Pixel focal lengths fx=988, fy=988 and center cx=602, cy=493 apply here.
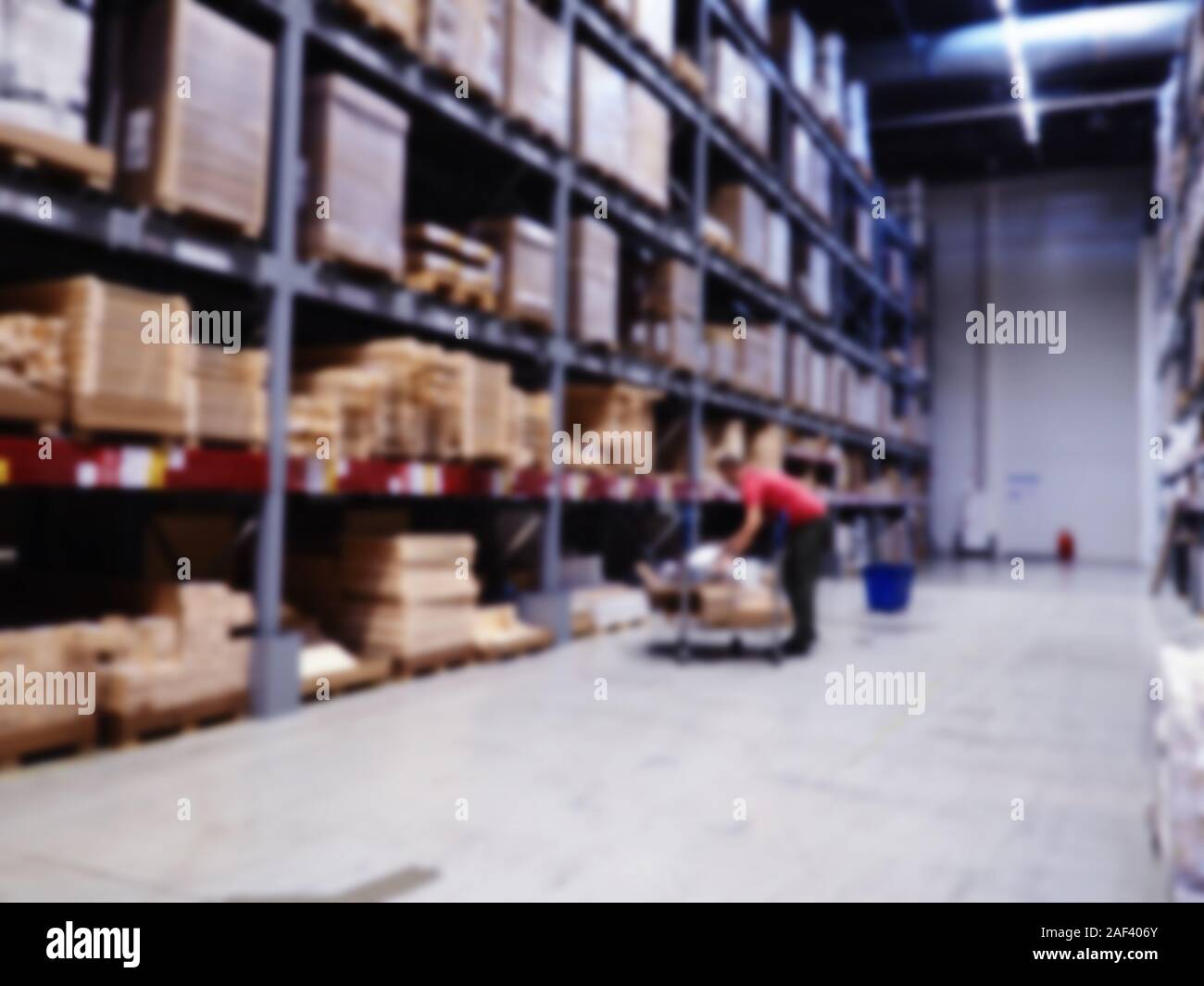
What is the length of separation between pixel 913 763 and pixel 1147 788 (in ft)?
2.74

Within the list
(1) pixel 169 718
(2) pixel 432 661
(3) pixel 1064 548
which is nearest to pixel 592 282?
(2) pixel 432 661

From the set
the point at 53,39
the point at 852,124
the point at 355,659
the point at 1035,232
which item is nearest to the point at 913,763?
the point at 355,659

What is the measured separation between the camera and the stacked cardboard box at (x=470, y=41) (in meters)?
5.88

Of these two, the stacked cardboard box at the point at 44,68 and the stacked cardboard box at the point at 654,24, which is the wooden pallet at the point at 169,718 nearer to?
the stacked cardboard box at the point at 44,68

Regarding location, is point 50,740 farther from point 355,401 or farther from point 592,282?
point 592,282

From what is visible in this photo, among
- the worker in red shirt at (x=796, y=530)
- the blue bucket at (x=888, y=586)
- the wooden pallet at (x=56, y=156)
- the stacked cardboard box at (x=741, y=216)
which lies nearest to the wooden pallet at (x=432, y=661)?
the worker in red shirt at (x=796, y=530)

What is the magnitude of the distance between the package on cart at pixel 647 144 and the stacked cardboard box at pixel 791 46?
4147 mm

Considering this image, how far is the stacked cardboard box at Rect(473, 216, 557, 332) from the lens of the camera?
21.9ft

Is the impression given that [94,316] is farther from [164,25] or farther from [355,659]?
[355,659]

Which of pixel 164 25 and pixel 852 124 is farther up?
pixel 852 124

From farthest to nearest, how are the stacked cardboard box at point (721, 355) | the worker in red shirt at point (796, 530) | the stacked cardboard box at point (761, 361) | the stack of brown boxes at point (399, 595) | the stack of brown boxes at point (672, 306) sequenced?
the stacked cardboard box at point (761, 361) → the stacked cardboard box at point (721, 355) → the stack of brown boxes at point (672, 306) → the worker in red shirt at point (796, 530) → the stack of brown boxes at point (399, 595)

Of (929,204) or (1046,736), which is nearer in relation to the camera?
(1046,736)

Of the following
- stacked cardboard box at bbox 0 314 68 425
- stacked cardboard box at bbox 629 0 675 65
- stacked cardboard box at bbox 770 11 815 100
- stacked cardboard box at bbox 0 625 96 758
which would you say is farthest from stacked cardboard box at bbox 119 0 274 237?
stacked cardboard box at bbox 770 11 815 100
